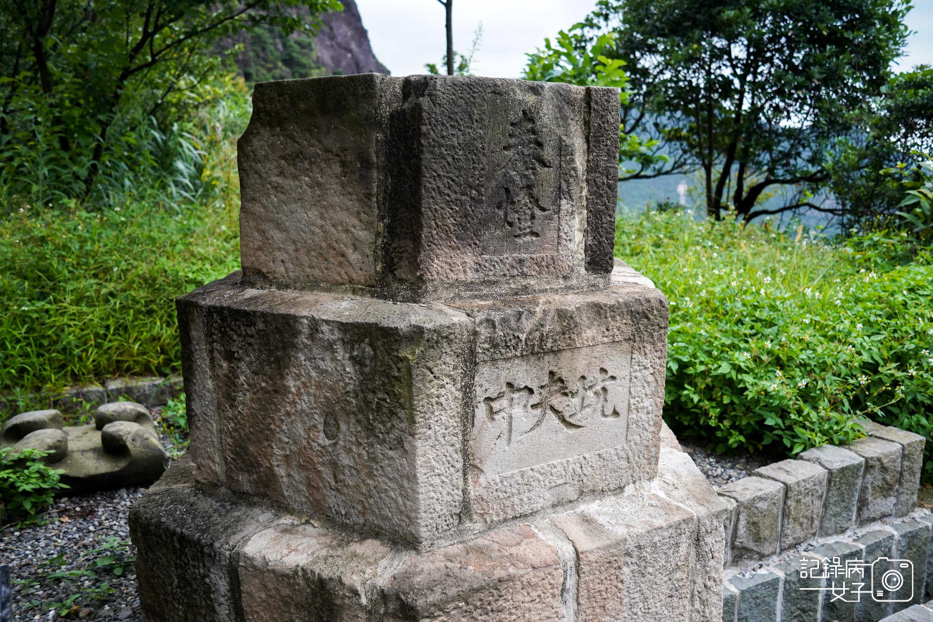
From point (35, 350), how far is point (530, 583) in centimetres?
289

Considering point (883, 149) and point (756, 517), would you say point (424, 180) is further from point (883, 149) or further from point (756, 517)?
point (883, 149)

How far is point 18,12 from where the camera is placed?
15.4ft

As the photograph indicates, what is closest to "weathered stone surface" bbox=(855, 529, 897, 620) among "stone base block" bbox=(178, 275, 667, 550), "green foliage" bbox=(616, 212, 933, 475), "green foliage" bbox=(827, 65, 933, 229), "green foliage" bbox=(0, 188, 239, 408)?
"green foliage" bbox=(616, 212, 933, 475)

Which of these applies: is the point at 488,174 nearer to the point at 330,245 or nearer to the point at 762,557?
the point at 330,245

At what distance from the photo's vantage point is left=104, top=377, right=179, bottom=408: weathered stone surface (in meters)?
3.30

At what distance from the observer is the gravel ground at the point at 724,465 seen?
9.49 feet

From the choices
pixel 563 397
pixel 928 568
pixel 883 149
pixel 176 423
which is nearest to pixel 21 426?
pixel 176 423

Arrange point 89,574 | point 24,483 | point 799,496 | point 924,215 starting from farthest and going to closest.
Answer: point 924,215 → point 799,496 → point 24,483 → point 89,574

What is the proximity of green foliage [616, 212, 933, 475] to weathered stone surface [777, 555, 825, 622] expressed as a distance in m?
0.49

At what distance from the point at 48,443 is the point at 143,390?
73 cm

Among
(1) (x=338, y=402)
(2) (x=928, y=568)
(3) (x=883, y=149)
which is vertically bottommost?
(2) (x=928, y=568)

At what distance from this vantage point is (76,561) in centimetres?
227

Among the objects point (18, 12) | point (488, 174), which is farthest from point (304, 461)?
point (18, 12)

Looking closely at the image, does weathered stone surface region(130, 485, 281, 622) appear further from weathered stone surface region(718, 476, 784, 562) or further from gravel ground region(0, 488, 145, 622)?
weathered stone surface region(718, 476, 784, 562)
